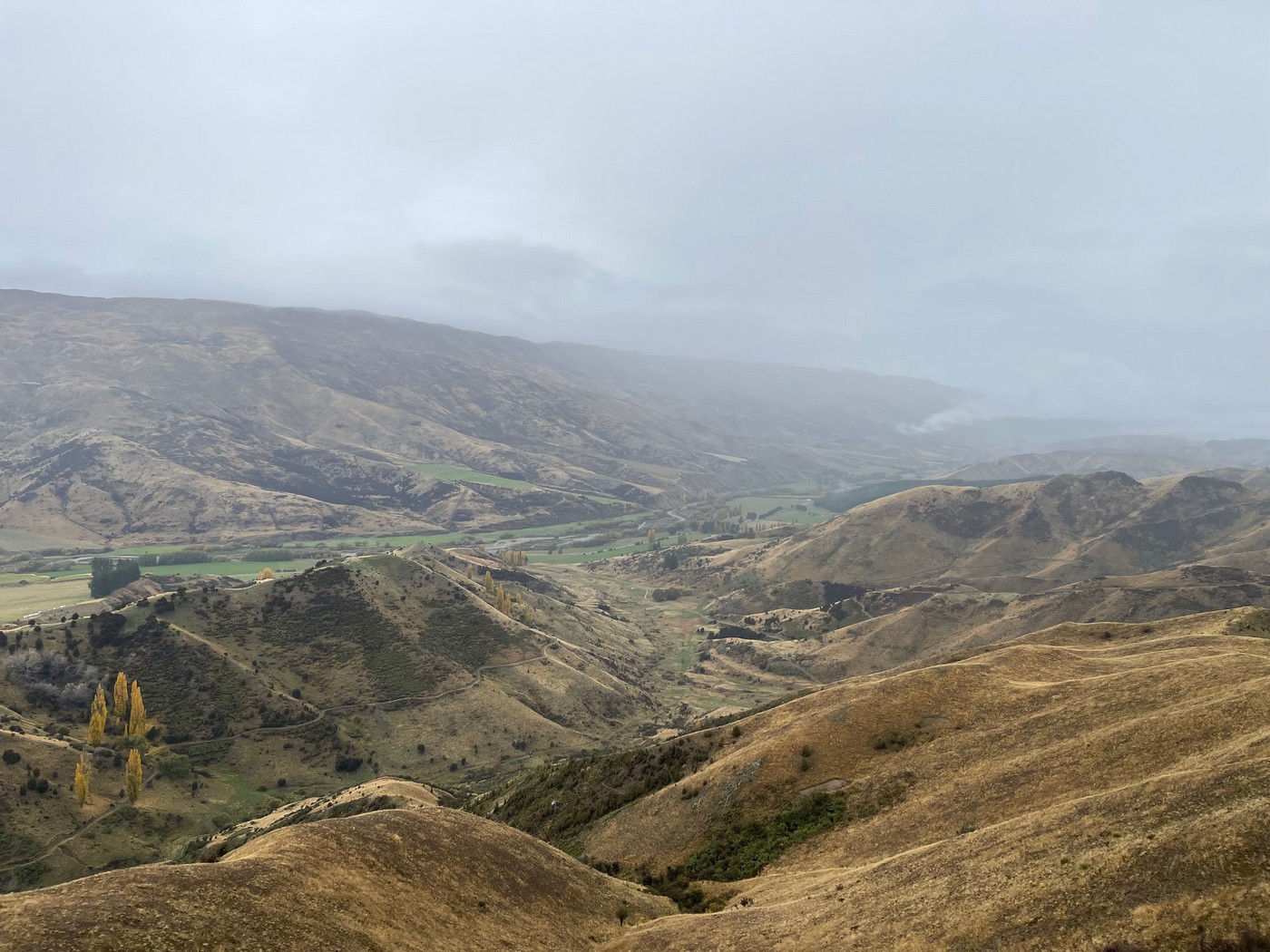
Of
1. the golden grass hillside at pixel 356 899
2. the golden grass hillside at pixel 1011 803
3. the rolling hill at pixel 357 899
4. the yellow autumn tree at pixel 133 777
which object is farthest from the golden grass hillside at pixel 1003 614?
the yellow autumn tree at pixel 133 777

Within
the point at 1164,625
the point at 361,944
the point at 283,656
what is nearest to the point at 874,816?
the point at 361,944

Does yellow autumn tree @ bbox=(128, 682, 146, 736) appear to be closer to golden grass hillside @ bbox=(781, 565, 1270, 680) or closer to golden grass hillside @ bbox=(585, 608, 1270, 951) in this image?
golden grass hillside @ bbox=(585, 608, 1270, 951)

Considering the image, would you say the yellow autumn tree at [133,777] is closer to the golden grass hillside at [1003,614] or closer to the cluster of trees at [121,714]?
the cluster of trees at [121,714]

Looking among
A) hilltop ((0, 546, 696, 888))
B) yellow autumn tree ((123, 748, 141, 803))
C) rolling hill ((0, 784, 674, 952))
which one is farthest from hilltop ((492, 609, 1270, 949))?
yellow autumn tree ((123, 748, 141, 803))

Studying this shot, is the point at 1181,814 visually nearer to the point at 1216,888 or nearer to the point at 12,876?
the point at 1216,888

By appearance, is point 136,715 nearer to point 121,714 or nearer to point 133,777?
point 121,714

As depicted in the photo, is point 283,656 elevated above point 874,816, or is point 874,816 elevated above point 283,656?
point 874,816
